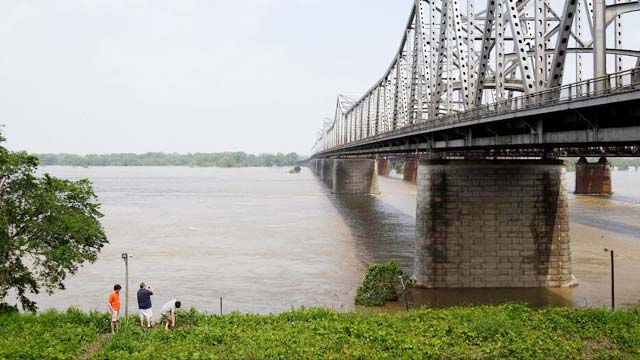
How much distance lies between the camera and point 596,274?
2978 cm

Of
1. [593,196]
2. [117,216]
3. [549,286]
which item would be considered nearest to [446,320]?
[549,286]

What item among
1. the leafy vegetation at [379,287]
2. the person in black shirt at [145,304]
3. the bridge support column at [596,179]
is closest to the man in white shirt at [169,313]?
the person in black shirt at [145,304]

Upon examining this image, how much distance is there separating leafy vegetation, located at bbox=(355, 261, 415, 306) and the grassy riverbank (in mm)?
→ 6304

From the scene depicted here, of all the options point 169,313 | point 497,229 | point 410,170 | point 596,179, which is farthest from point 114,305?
point 410,170

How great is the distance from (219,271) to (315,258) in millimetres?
6417

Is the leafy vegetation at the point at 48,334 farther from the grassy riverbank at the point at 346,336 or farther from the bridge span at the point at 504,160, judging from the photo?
the bridge span at the point at 504,160

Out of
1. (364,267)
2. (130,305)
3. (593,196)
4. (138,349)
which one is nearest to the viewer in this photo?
(138,349)

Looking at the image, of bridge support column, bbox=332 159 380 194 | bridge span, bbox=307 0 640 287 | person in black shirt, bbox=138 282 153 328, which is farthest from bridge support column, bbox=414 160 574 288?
bridge support column, bbox=332 159 380 194

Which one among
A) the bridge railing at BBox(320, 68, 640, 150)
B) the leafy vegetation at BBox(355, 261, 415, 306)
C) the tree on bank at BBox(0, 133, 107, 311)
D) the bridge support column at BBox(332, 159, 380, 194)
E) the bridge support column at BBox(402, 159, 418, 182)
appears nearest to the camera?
the bridge railing at BBox(320, 68, 640, 150)

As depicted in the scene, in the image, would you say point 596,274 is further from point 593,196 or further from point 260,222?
point 593,196

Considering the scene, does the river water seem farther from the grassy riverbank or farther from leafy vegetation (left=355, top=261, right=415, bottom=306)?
the grassy riverbank

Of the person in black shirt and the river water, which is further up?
the person in black shirt

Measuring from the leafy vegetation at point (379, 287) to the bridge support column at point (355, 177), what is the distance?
2544 inches

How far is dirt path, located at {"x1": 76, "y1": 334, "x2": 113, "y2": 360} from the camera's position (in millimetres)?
14082
